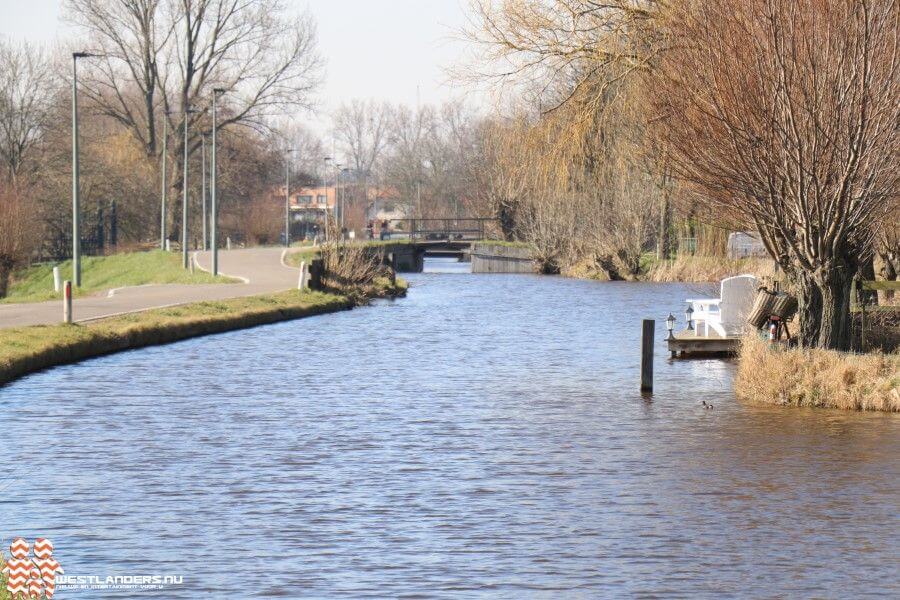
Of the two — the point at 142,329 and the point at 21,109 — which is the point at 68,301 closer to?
the point at 142,329

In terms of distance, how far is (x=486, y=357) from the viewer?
1190 inches

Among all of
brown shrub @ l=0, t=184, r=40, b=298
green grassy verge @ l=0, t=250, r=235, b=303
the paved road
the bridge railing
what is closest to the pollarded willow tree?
the paved road

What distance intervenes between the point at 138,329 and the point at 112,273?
116 ft

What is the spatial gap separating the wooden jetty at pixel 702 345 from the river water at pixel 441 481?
641 mm

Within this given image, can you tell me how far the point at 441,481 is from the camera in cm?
1534

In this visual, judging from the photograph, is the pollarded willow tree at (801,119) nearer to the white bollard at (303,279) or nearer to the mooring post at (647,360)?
the mooring post at (647,360)

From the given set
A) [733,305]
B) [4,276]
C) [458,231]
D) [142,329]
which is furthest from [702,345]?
[458,231]

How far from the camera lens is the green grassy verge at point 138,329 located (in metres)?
25.5

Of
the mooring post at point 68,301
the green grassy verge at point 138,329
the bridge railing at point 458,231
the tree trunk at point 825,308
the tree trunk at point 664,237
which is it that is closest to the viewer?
the tree trunk at point 825,308

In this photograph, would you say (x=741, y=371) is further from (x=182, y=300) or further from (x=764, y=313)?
(x=182, y=300)

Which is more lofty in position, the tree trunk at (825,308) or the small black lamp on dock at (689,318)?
the tree trunk at (825,308)

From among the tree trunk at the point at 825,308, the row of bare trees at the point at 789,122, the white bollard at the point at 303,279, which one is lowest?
the white bollard at the point at 303,279
